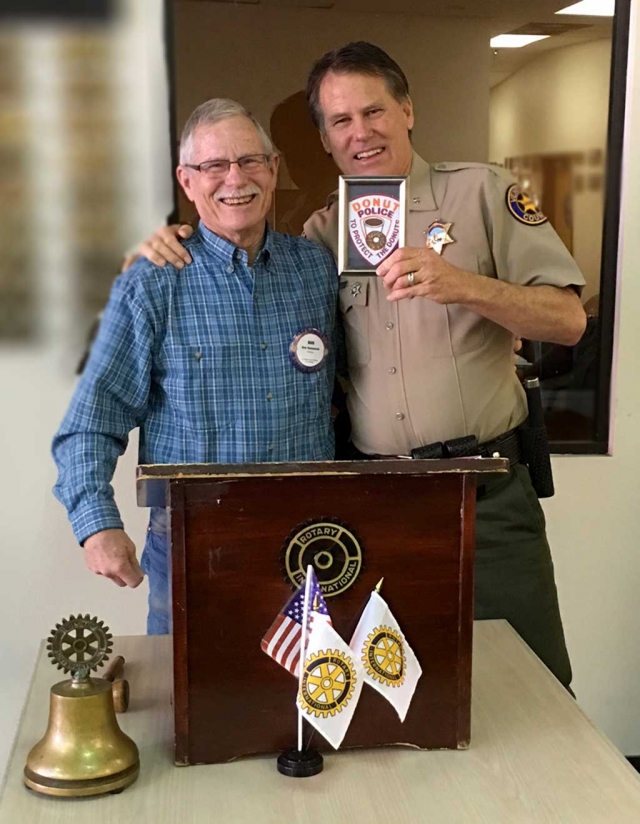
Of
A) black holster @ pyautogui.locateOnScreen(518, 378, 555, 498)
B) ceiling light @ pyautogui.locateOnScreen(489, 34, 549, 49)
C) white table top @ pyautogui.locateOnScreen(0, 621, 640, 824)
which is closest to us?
white table top @ pyautogui.locateOnScreen(0, 621, 640, 824)

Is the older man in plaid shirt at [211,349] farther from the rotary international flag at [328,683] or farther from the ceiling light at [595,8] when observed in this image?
the ceiling light at [595,8]

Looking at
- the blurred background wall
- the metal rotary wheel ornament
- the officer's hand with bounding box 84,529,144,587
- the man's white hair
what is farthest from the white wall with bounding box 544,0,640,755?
the metal rotary wheel ornament

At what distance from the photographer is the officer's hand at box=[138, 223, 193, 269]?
5.05 ft

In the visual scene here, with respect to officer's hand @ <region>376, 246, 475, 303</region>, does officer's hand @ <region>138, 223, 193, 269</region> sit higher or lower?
higher

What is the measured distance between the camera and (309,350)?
1.57 meters

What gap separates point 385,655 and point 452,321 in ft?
2.31

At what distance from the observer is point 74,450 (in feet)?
4.83

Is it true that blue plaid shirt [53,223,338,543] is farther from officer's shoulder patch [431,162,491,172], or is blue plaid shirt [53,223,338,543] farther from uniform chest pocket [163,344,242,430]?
officer's shoulder patch [431,162,491,172]

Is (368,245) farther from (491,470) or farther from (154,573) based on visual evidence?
(154,573)

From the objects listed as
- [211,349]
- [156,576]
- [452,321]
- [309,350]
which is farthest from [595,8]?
[156,576]

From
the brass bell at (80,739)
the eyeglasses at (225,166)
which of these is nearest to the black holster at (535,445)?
the eyeglasses at (225,166)

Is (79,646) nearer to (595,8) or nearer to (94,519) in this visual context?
(94,519)

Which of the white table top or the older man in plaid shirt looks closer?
the white table top

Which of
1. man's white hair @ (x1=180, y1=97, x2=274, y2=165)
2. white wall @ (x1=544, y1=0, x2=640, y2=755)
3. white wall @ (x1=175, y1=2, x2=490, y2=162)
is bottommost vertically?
white wall @ (x1=544, y1=0, x2=640, y2=755)
